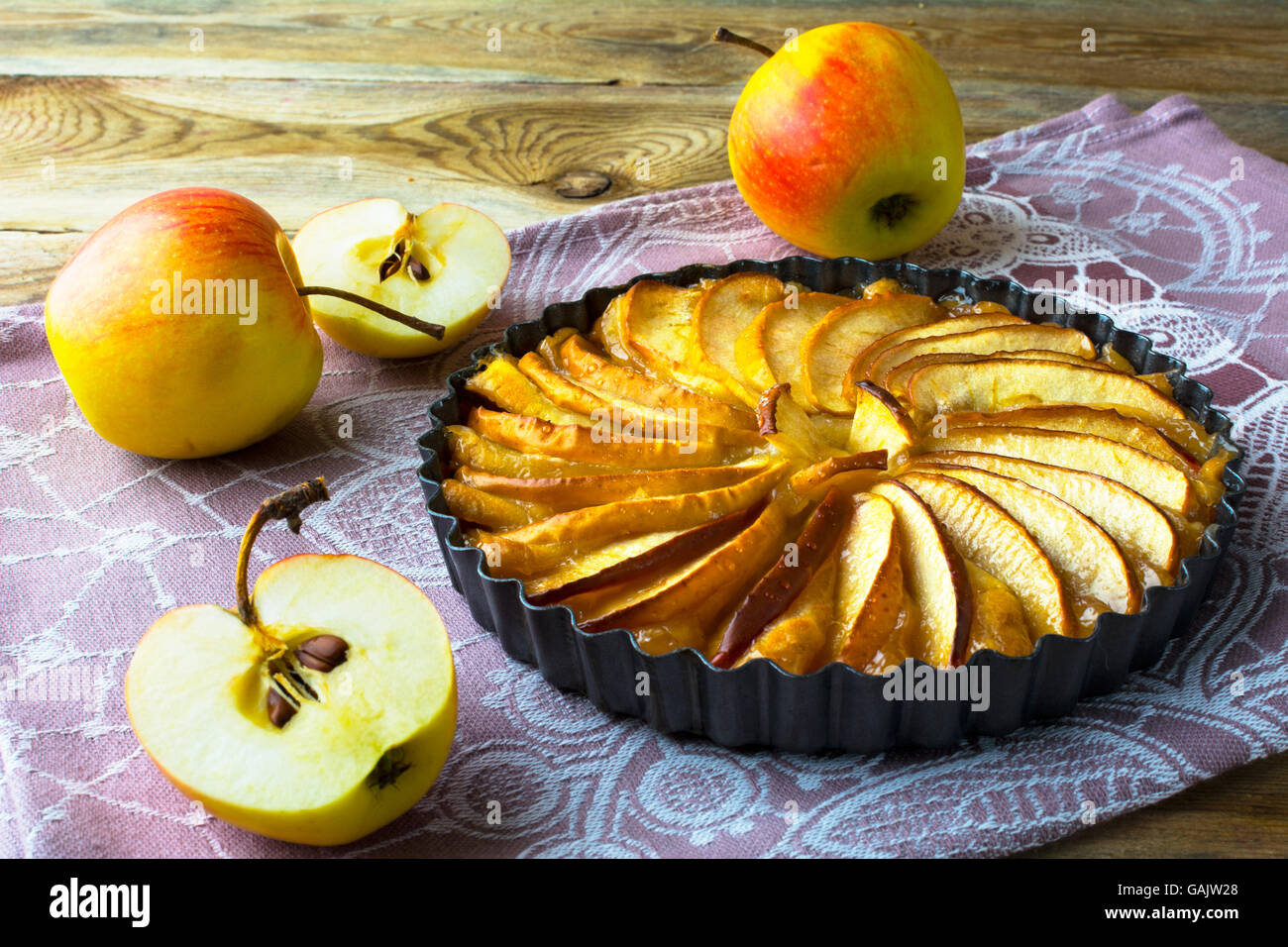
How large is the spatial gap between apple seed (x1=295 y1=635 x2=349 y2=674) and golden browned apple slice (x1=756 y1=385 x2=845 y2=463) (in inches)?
33.6

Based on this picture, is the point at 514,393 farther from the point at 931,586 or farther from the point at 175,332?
the point at 931,586

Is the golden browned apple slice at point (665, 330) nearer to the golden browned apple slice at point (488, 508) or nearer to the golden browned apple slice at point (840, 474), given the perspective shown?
the golden browned apple slice at point (840, 474)

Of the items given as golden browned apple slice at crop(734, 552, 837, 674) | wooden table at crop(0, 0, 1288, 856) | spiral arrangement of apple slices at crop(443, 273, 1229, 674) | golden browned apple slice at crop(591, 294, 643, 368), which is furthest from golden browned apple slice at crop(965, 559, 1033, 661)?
wooden table at crop(0, 0, 1288, 856)

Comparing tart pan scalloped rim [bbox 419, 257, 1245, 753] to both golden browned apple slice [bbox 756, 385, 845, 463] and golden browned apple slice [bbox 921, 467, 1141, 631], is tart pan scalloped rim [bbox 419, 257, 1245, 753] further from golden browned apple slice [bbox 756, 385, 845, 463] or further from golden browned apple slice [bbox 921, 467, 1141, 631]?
golden browned apple slice [bbox 756, 385, 845, 463]

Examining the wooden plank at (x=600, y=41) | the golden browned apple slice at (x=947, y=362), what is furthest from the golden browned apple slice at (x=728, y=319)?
the wooden plank at (x=600, y=41)

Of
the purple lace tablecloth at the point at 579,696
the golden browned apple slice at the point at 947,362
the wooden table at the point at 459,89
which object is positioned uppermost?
the wooden table at the point at 459,89

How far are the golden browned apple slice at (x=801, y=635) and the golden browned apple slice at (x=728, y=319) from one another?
1.76 ft

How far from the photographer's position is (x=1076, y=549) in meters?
1.96

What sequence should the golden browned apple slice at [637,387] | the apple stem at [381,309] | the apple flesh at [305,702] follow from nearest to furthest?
the apple flesh at [305,702] < the golden browned apple slice at [637,387] < the apple stem at [381,309]

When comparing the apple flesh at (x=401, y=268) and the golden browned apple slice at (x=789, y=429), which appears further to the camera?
the apple flesh at (x=401, y=268)

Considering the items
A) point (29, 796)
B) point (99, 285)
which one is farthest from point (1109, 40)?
point (29, 796)

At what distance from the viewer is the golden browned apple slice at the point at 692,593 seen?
6.17 feet
